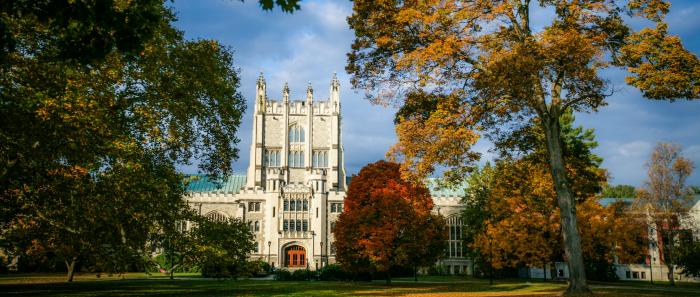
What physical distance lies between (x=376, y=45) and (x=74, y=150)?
9.24 meters

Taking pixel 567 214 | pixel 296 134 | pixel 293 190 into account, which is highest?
pixel 296 134

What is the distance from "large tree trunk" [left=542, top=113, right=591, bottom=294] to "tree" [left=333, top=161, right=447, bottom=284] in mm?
16556

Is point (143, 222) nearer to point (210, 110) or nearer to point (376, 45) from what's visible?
point (210, 110)

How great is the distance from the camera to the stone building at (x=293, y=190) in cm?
5906

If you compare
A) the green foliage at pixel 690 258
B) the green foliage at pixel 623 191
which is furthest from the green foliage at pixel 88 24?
the green foliage at pixel 623 191

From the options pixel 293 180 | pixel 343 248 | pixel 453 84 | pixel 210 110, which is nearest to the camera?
pixel 453 84

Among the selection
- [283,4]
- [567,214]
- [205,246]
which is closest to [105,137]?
[205,246]

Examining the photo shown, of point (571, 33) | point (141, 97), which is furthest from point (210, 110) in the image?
point (571, 33)

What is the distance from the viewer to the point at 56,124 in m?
13.5

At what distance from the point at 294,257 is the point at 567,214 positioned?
1797 inches

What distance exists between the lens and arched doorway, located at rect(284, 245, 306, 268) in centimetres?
5872

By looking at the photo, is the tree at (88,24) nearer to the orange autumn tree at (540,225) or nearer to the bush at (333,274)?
the orange autumn tree at (540,225)

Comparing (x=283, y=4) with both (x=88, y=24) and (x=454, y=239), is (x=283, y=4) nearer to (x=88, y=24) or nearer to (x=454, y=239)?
(x=88, y=24)

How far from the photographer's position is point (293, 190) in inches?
2383
